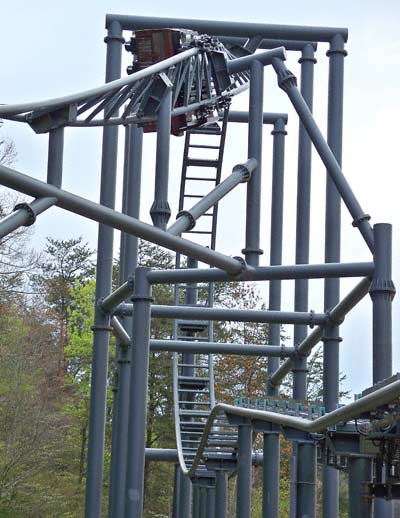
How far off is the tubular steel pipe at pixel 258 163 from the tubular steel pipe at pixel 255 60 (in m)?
0.05

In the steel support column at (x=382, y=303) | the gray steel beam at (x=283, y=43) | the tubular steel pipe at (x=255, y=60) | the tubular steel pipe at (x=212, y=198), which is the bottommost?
the steel support column at (x=382, y=303)

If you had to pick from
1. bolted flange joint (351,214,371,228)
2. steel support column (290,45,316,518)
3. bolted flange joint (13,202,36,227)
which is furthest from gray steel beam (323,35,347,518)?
bolted flange joint (13,202,36,227)

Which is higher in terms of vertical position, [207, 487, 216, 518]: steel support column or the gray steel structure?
the gray steel structure

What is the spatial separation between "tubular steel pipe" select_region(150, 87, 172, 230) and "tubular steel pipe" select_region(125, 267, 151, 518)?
1.65 metres

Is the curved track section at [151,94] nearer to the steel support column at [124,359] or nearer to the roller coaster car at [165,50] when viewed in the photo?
the roller coaster car at [165,50]

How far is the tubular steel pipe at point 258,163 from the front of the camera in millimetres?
13078

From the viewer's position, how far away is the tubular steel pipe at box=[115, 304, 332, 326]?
603 inches

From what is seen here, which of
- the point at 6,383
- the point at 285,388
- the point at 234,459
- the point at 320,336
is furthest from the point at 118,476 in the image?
the point at 285,388

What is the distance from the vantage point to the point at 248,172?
42.6 ft

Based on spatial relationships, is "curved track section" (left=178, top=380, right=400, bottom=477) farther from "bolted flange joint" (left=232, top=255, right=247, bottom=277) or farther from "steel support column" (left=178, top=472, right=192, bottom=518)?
"steel support column" (left=178, top=472, right=192, bottom=518)

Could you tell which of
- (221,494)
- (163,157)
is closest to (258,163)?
(163,157)

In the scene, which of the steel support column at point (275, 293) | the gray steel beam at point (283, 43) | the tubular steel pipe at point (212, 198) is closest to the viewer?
the tubular steel pipe at point (212, 198)

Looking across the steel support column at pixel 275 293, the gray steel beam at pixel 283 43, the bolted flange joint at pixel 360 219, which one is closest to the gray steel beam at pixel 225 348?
the steel support column at pixel 275 293

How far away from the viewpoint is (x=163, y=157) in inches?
467
